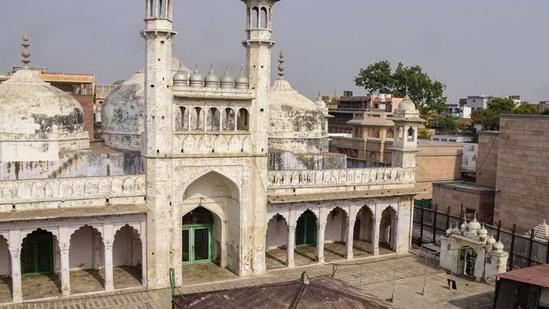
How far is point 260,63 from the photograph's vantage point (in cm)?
1866

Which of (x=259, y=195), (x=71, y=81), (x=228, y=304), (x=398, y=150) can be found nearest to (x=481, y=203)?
(x=398, y=150)

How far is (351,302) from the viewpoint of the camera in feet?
33.4

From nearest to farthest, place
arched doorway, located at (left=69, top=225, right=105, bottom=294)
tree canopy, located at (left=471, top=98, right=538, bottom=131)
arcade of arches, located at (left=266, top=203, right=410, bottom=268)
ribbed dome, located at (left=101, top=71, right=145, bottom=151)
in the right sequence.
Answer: arched doorway, located at (left=69, top=225, right=105, bottom=294) < arcade of arches, located at (left=266, top=203, right=410, bottom=268) < ribbed dome, located at (left=101, top=71, right=145, bottom=151) < tree canopy, located at (left=471, top=98, right=538, bottom=131)

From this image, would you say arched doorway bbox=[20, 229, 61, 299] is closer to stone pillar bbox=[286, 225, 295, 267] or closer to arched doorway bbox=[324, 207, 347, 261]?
stone pillar bbox=[286, 225, 295, 267]

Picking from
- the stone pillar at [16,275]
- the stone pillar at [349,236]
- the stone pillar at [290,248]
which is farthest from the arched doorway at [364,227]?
the stone pillar at [16,275]

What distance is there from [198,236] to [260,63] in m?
6.59

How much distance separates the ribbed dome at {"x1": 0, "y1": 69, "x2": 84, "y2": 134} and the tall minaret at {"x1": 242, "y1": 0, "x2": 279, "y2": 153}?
751cm

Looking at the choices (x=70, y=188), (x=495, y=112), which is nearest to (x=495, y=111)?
(x=495, y=112)

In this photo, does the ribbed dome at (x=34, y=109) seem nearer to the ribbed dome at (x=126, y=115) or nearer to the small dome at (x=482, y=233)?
the ribbed dome at (x=126, y=115)

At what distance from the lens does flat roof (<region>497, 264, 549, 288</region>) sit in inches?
598

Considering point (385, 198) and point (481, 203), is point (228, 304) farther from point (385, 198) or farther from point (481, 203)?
point (481, 203)

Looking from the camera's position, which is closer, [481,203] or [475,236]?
[475,236]

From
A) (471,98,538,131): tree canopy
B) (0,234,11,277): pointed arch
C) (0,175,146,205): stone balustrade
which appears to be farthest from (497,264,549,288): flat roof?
(471,98,538,131): tree canopy

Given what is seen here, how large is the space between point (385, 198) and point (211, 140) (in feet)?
25.3
